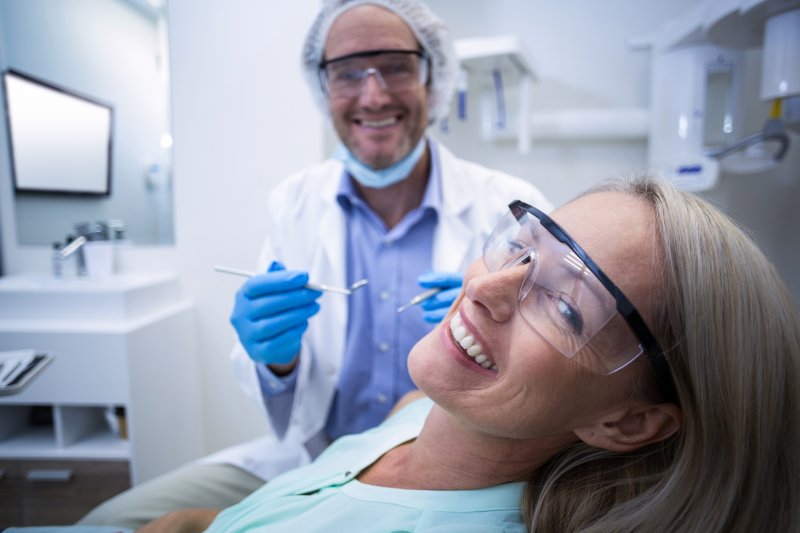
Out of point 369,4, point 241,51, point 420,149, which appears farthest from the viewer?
point 241,51

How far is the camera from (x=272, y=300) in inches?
38.8

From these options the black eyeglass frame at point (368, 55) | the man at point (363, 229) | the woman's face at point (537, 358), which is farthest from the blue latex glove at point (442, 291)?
the black eyeglass frame at point (368, 55)

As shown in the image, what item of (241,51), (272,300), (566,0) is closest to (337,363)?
(272,300)

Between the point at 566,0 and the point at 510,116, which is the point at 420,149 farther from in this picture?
the point at 566,0

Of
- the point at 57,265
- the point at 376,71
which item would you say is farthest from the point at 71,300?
the point at 376,71

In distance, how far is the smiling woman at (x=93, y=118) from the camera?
1259 millimetres

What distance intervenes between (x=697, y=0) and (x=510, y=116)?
2.72ft

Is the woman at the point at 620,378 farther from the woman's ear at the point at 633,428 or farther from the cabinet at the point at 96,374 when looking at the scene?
the cabinet at the point at 96,374

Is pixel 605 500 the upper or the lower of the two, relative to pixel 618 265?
lower

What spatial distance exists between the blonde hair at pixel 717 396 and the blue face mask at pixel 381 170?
732mm

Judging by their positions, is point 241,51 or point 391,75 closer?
point 391,75

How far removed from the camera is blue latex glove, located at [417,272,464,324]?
40.3 inches

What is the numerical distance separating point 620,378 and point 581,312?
112mm

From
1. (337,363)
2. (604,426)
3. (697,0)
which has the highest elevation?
(697,0)
